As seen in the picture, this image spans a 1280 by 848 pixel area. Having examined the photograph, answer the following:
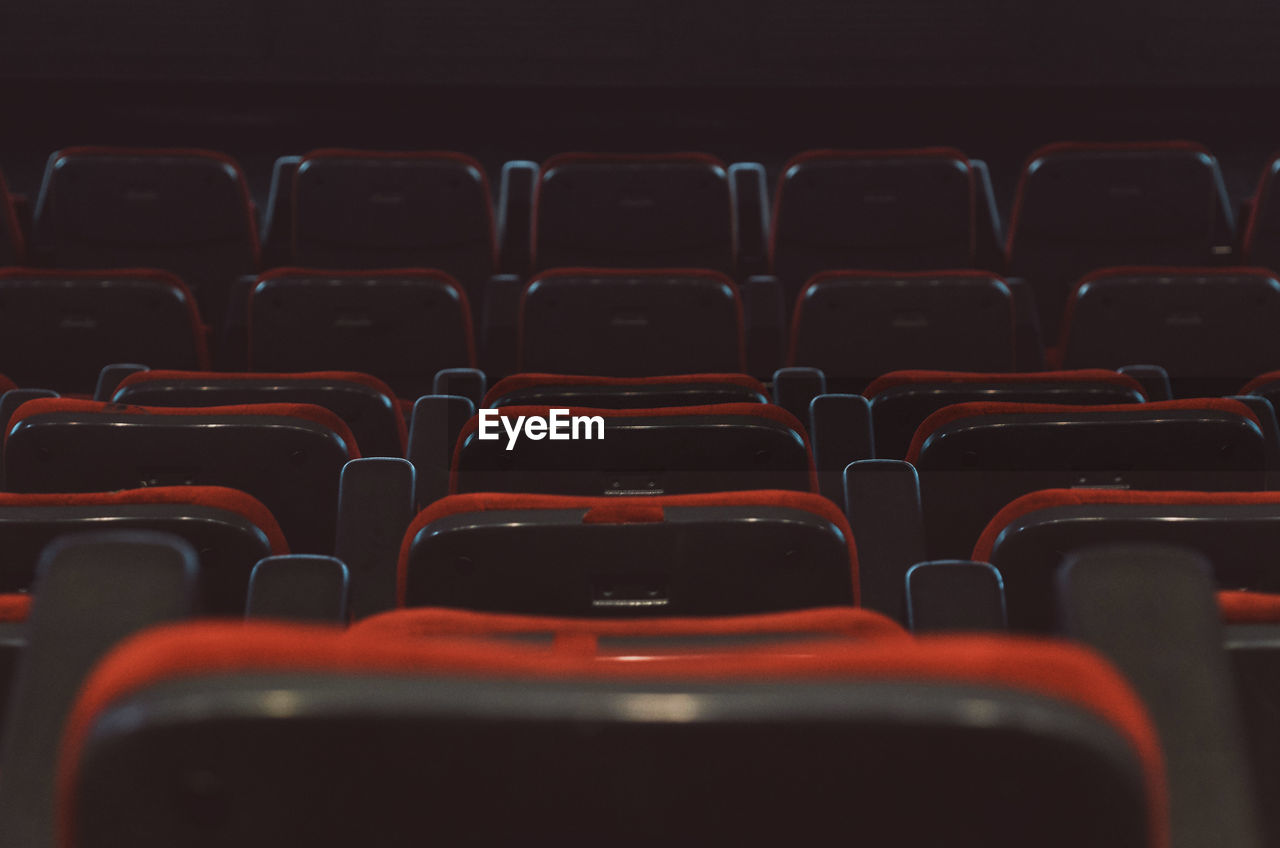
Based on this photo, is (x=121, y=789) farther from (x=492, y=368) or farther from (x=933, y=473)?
(x=492, y=368)

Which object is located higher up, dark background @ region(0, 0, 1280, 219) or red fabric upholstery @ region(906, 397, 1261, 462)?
dark background @ region(0, 0, 1280, 219)

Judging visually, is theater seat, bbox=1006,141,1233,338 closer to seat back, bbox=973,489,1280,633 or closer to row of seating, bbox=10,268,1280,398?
row of seating, bbox=10,268,1280,398

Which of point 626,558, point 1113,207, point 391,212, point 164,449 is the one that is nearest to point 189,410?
point 164,449

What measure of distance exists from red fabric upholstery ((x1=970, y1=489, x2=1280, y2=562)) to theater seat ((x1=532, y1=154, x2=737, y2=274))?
0.81m

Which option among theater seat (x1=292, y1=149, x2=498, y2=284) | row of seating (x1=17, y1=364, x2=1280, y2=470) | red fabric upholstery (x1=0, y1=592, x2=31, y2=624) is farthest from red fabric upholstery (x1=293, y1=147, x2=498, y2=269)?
red fabric upholstery (x1=0, y1=592, x2=31, y2=624)

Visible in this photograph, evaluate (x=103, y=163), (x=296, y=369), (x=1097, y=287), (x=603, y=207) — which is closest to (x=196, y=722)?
(x=296, y=369)

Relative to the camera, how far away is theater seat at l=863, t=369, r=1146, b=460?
0.59m

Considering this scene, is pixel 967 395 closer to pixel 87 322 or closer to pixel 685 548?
pixel 685 548

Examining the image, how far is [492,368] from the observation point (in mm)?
980

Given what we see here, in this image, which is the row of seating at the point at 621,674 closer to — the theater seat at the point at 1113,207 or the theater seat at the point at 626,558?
the theater seat at the point at 626,558

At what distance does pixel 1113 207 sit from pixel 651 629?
1038 millimetres

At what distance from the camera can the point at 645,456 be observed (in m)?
0.46

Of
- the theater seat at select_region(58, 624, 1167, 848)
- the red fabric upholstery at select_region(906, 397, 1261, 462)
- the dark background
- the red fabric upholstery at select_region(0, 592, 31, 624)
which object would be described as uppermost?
the dark background

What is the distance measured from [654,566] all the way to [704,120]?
1.45 meters
